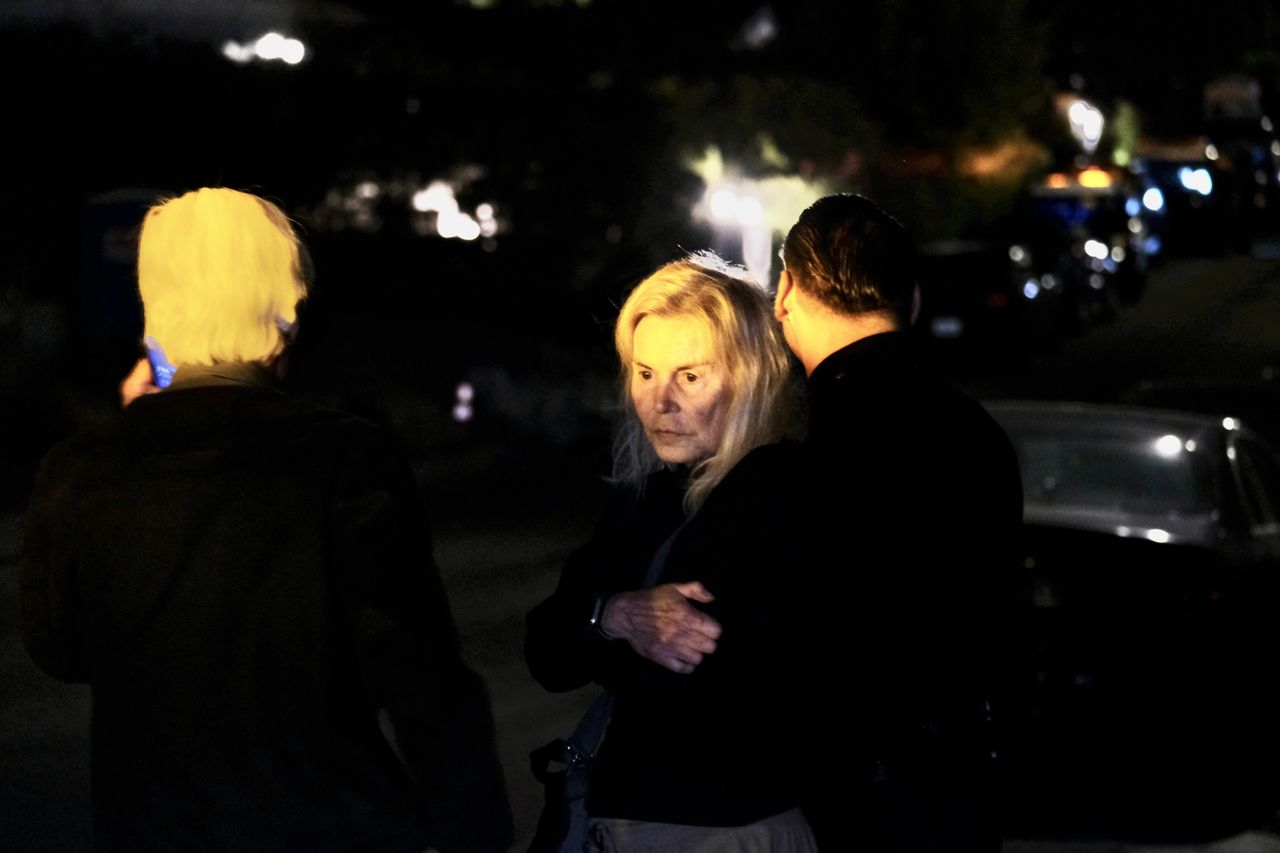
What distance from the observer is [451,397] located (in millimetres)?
19500

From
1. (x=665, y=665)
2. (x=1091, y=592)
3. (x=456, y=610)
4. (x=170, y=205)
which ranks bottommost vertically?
(x=456, y=610)

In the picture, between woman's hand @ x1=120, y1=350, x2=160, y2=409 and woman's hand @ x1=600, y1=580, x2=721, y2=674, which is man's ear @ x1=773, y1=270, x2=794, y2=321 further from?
woman's hand @ x1=120, y1=350, x2=160, y2=409

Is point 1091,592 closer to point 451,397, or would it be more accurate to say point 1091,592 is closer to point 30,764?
point 30,764

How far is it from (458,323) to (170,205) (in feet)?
69.5

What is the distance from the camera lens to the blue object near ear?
272cm

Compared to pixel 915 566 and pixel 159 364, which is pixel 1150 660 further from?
pixel 159 364

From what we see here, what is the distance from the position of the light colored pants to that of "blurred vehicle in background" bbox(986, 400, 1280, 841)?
460cm

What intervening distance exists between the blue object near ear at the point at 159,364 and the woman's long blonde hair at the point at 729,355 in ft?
2.42

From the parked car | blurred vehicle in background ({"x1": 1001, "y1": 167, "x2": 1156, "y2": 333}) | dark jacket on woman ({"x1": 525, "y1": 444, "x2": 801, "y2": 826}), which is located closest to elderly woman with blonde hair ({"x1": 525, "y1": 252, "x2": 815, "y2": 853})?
dark jacket on woman ({"x1": 525, "y1": 444, "x2": 801, "y2": 826})

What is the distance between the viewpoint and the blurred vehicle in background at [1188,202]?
52.4m

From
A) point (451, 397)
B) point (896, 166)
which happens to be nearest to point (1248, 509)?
point (451, 397)

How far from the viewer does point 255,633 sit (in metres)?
2.50

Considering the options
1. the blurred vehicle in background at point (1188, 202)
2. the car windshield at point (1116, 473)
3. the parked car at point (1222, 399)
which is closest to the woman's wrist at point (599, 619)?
the car windshield at point (1116, 473)

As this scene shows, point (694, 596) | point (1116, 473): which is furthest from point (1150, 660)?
point (694, 596)
